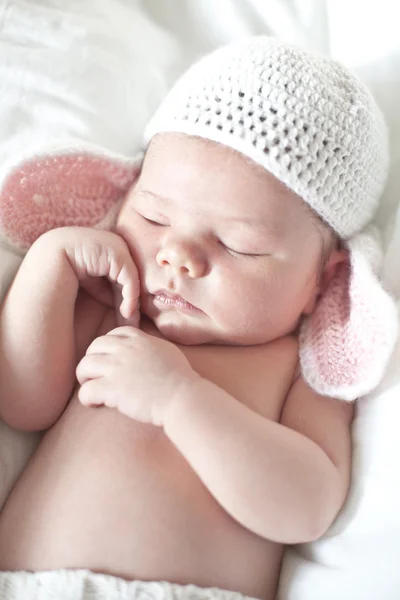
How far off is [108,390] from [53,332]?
14 cm

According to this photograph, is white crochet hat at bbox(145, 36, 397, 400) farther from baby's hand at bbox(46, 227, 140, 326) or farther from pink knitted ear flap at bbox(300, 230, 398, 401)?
baby's hand at bbox(46, 227, 140, 326)

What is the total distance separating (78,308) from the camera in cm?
117

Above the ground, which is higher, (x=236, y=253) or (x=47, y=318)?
(x=236, y=253)

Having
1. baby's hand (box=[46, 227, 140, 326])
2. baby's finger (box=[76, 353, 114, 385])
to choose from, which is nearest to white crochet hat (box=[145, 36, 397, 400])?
baby's hand (box=[46, 227, 140, 326])

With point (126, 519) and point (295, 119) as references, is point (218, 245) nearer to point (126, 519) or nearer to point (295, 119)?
point (295, 119)

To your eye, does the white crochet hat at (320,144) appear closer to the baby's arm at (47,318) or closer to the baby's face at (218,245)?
the baby's face at (218,245)

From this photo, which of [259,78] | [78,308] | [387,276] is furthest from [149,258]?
[387,276]

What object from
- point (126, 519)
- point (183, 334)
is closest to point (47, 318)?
point (183, 334)

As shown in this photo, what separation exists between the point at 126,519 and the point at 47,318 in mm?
336

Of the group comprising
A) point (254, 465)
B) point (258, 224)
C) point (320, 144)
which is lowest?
point (254, 465)

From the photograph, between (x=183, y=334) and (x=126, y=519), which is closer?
(x=126, y=519)

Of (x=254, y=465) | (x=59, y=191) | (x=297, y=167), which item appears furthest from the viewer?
(x=59, y=191)

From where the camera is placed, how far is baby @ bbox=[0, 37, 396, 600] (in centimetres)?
92

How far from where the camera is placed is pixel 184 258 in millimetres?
993
